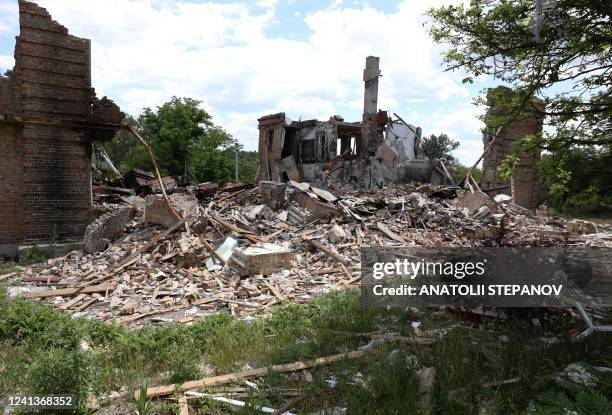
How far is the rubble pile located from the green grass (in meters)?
1.19

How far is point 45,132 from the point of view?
10727 mm

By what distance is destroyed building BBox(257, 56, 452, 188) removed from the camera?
21.9 metres

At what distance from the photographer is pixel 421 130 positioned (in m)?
23.6

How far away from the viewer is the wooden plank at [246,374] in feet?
13.6

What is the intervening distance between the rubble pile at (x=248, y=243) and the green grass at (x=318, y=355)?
119 centimetres

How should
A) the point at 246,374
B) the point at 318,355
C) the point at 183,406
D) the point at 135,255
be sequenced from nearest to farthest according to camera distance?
the point at 183,406
the point at 246,374
the point at 318,355
the point at 135,255

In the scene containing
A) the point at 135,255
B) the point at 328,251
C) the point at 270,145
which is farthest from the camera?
the point at 270,145

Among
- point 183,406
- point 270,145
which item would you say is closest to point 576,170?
point 183,406

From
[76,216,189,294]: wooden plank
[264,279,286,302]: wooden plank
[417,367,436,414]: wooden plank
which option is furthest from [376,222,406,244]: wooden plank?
[417,367,436,414]: wooden plank

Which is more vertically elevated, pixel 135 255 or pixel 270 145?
pixel 270 145

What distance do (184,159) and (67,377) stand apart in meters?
30.6

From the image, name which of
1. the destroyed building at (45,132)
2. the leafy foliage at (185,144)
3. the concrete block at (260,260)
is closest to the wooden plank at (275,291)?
the concrete block at (260,260)

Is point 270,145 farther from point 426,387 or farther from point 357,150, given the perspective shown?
point 426,387

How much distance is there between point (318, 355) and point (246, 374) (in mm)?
875
